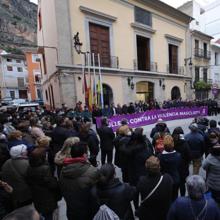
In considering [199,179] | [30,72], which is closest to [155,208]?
[199,179]

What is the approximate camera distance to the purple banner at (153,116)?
31.1 ft

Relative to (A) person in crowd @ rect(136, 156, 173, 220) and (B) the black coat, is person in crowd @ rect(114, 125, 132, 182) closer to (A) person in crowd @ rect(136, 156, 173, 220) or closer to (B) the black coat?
(B) the black coat

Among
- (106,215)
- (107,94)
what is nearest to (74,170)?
(106,215)

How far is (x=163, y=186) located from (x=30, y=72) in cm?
4249

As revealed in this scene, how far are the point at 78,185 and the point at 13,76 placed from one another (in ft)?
144

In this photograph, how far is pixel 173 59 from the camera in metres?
21.9

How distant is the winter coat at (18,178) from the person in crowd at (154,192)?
4.99 ft

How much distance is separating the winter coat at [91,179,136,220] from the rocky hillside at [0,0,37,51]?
2475 inches

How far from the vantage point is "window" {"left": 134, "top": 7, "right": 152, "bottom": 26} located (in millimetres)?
17639

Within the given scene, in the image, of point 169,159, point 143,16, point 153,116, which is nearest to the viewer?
point 169,159

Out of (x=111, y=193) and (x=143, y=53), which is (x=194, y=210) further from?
(x=143, y=53)

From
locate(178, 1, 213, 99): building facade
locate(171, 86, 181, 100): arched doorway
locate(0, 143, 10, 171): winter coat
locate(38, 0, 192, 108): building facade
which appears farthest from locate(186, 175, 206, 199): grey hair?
locate(178, 1, 213, 99): building facade

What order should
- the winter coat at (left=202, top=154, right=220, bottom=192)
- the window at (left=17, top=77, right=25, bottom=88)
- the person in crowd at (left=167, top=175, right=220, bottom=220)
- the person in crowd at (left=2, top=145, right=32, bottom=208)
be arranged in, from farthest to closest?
the window at (left=17, top=77, right=25, bottom=88)
the winter coat at (left=202, top=154, right=220, bottom=192)
the person in crowd at (left=2, top=145, right=32, bottom=208)
the person in crowd at (left=167, top=175, right=220, bottom=220)

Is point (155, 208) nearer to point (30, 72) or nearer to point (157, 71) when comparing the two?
point (157, 71)
